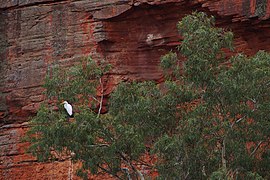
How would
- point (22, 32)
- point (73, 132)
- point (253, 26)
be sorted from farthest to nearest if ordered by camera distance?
1. point (22, 32)
2. point (253, 26)
3. point (73, 132)

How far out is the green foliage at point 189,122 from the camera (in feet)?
56.1

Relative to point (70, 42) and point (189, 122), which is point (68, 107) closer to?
point (189, 122)

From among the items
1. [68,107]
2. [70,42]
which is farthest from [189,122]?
[70,42]

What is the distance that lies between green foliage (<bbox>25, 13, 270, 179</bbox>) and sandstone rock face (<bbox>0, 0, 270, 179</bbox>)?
4332 millimetres

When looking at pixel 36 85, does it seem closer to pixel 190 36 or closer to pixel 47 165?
pixel 47 165

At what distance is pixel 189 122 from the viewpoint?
666 inches

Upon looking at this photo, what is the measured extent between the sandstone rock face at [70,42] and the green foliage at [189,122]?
171 inches

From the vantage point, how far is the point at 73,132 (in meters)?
17.1

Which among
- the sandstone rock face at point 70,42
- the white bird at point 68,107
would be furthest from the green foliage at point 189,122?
the sandstone rock face at point 70,42

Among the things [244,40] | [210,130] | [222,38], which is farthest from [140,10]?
[210,130]

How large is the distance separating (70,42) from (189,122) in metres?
7.09

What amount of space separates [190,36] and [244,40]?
16.5 feet

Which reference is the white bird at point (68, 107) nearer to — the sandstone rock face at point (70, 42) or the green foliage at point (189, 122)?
the green foliage at point (189, 122)

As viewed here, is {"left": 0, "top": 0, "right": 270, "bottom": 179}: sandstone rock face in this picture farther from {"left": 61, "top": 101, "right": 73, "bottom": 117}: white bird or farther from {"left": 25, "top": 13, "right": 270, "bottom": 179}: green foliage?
{"left": 61, "top": 101, "right": 73, "bottom": 117}: white bird
